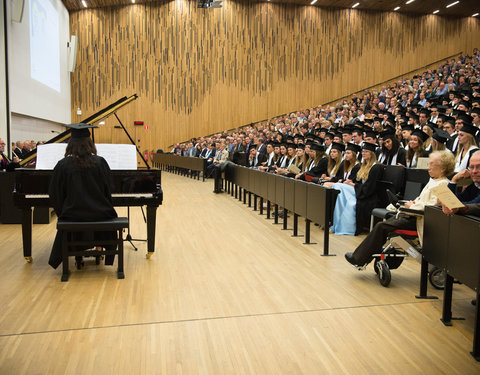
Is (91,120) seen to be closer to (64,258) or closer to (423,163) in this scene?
(64,258)

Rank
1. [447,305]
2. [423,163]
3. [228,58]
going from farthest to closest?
[228,58] → [423,163] → [447,305]

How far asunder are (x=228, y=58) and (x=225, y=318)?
777 inches

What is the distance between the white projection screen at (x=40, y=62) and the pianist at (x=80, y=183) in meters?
9.86

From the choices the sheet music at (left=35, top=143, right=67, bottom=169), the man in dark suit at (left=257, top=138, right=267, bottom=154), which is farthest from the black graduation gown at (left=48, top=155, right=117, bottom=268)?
the man in dark suit at (left=257, top=138, right=267, bottom=154)

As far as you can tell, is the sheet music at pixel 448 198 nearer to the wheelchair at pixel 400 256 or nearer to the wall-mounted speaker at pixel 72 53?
the wheelchair at pixel 400 256

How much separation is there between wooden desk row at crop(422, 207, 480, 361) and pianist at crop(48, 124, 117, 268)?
2.99 metres

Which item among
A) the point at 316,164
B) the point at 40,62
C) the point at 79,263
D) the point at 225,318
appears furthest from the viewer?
the point at 40,62

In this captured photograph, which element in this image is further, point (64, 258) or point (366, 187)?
point (366, 187)

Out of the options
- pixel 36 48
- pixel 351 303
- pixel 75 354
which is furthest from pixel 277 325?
pixel 36 48

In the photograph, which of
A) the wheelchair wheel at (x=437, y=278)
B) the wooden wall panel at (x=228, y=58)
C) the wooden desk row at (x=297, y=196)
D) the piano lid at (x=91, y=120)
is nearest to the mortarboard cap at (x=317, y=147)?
the wooden desk row at (x=297, y=196)

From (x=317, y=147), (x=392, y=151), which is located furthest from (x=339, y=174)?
(x=392, y=151)

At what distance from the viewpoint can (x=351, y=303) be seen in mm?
3820

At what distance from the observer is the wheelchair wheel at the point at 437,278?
421 centimetres

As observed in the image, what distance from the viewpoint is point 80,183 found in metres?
4.32
